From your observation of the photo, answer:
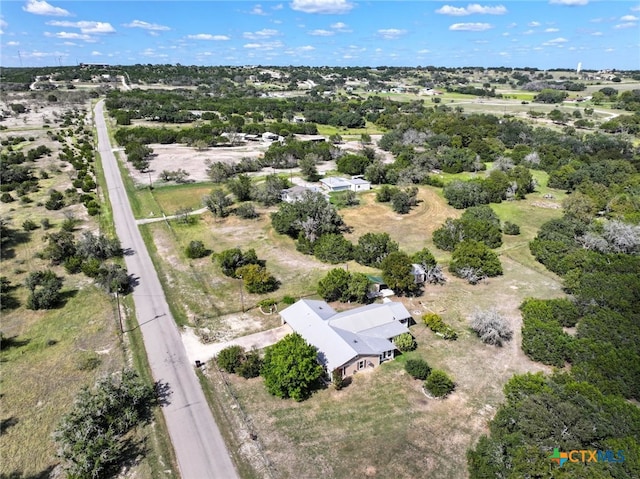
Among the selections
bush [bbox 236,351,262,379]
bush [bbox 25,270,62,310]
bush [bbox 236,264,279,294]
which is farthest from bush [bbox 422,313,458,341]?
bush [bbox 25,270,62,310]

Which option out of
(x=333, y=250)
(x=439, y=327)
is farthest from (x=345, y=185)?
(x=439, y=327)

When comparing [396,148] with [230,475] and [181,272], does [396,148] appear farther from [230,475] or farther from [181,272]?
[230,475]

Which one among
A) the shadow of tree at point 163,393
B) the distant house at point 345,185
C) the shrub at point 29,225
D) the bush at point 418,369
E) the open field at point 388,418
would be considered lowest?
the open field at point 388,418

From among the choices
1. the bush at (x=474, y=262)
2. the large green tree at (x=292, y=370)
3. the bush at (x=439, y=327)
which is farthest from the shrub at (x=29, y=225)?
the bush at (x=474, y=262)

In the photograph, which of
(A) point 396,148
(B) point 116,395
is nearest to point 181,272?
(B) point 116,395

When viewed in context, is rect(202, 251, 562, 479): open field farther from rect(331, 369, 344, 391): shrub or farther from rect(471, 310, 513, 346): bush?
rect(471, 310, 513, 346): bush

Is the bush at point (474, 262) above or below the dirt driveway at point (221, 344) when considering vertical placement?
above

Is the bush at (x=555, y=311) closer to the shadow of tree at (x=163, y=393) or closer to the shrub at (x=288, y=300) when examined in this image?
the shrub at (x=288, y=300)
